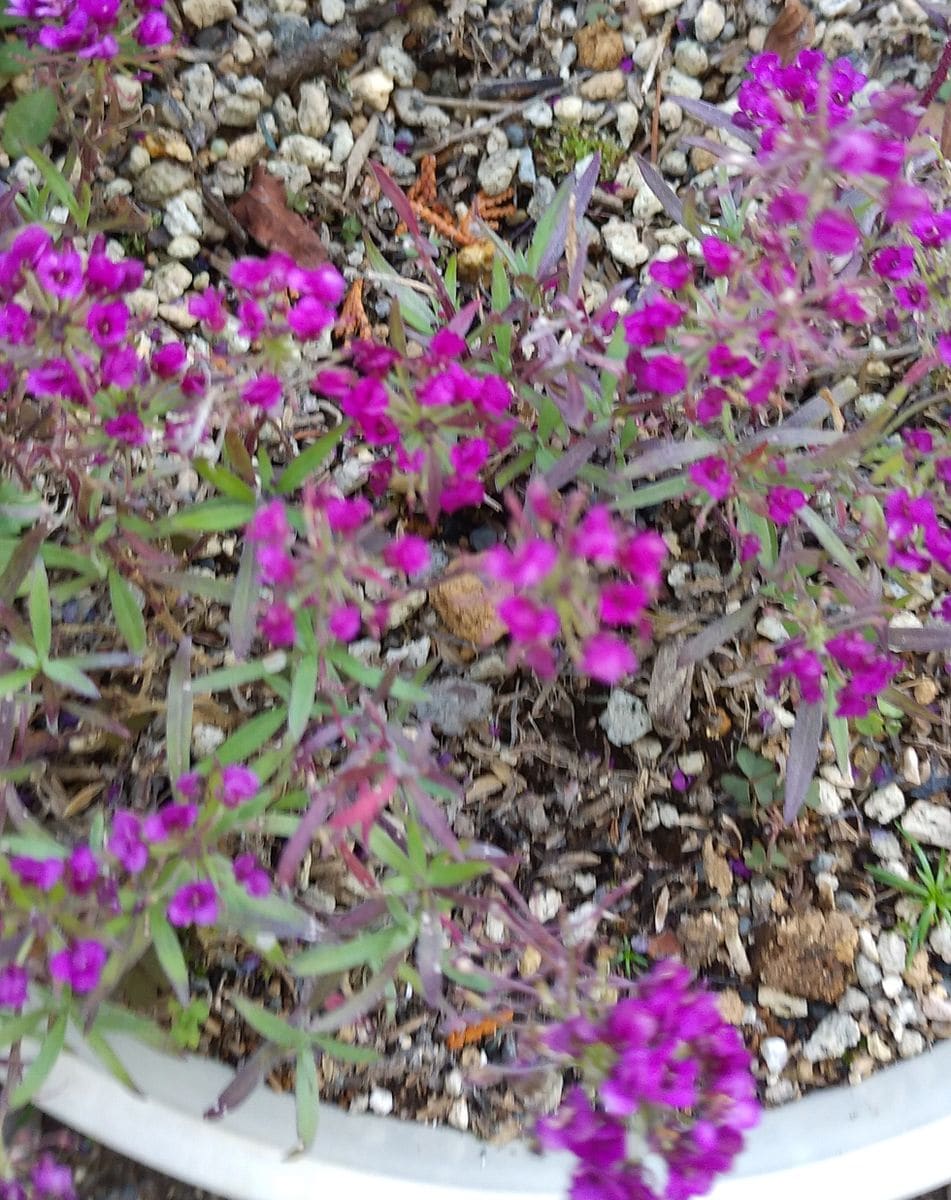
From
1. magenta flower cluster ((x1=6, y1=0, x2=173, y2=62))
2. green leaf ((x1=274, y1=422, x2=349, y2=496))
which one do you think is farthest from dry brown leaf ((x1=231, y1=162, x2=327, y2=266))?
green leaf ((x1=274, y1=422, x2=349, y2=496))

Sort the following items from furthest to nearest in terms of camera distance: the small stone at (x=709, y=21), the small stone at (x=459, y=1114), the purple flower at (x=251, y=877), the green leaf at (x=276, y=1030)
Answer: the small stone at (x=709, y=21)
the small stone at (x=459, y=1114)
the green leaf at (x=276, y=1030)
the purple flower at (x=251, y=877)

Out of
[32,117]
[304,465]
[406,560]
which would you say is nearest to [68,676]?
[304,465]

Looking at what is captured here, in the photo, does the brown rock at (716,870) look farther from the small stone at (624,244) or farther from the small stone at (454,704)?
the small stone at (624,244)

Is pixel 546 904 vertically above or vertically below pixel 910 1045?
above

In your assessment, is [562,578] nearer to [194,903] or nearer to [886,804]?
[194,903]

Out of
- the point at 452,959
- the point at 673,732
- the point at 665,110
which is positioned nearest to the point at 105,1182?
the point at 452,959

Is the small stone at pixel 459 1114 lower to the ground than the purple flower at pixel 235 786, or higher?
lower

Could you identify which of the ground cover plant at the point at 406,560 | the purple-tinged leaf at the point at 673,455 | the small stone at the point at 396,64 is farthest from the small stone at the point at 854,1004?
the small stone at the point at 396,64
